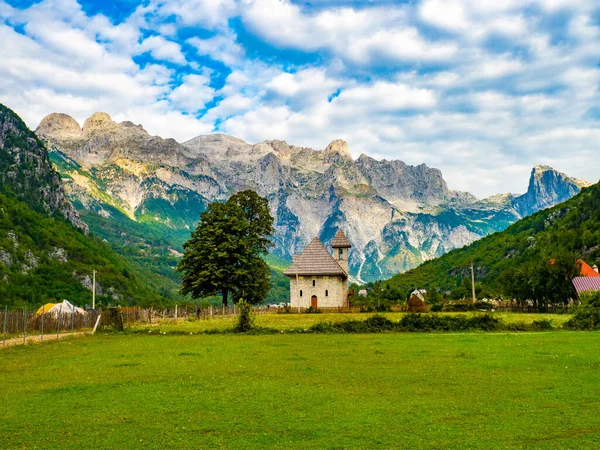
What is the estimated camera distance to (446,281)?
605ft

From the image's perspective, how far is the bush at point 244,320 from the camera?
4131cm

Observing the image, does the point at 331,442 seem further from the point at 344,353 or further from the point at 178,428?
the point at 344,353

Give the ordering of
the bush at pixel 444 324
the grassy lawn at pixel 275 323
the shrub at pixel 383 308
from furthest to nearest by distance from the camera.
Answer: the shrub at pixel 383 308 → the grassy lawn at pixel 275 323 → the bush at pixel 444 324

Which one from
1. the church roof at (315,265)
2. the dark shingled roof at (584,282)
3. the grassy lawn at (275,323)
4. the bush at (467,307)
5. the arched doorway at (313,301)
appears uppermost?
the church roof at (315,265)

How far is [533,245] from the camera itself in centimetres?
14825

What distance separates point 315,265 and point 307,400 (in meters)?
68.0

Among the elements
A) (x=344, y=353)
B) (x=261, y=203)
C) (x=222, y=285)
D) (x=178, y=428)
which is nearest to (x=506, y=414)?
(x=178, y=428)

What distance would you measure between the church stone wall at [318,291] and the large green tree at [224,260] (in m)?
9.55

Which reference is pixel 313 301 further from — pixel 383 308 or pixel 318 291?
pixel 383 308

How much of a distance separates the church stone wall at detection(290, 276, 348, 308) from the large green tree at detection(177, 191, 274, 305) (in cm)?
955

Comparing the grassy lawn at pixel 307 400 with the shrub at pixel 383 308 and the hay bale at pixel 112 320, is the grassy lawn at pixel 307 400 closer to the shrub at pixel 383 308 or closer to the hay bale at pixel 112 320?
the hay bale at pixel 112 320

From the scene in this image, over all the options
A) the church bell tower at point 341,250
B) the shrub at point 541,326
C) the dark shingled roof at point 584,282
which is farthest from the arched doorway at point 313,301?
the shrub at point 541,326

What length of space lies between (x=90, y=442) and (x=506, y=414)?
28.0 ft

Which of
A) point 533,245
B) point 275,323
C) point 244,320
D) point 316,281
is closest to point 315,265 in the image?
point 316,281
